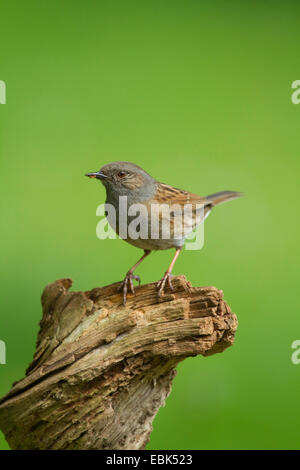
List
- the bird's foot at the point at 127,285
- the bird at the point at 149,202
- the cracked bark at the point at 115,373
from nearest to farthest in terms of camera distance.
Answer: the cracked bark at the point at 115,373, the bird's foot at the point at 127,285, the bird at the point at 149,202

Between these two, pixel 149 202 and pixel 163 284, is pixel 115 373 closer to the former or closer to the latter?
pixel 163 284

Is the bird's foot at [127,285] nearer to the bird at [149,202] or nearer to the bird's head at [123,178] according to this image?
the bird at [149,202]

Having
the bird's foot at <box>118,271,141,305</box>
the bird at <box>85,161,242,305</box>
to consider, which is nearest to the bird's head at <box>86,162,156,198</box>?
the bird at <box>85,161,242,305</box>

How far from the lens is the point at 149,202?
2469 mm

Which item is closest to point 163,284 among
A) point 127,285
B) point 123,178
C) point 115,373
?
point 127,285

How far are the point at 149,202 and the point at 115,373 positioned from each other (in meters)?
0.76

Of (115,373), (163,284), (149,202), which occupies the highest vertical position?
A: (149,202)

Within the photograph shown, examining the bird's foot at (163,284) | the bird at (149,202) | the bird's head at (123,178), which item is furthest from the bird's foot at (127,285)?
the bird's head at (123,178)

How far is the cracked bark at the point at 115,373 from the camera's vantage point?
79.8 inches

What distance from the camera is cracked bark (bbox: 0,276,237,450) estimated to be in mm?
2027

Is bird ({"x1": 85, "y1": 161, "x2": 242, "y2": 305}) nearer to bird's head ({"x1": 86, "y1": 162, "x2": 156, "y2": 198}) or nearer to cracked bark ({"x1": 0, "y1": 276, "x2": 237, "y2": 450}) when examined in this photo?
bird's head ({"x1": 86, "y1": 162, "x2": 156, "y2": 198})

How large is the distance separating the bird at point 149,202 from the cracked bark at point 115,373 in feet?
0.84

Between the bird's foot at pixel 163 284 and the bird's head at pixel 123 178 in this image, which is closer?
the bird's foot at pixel 163 284
